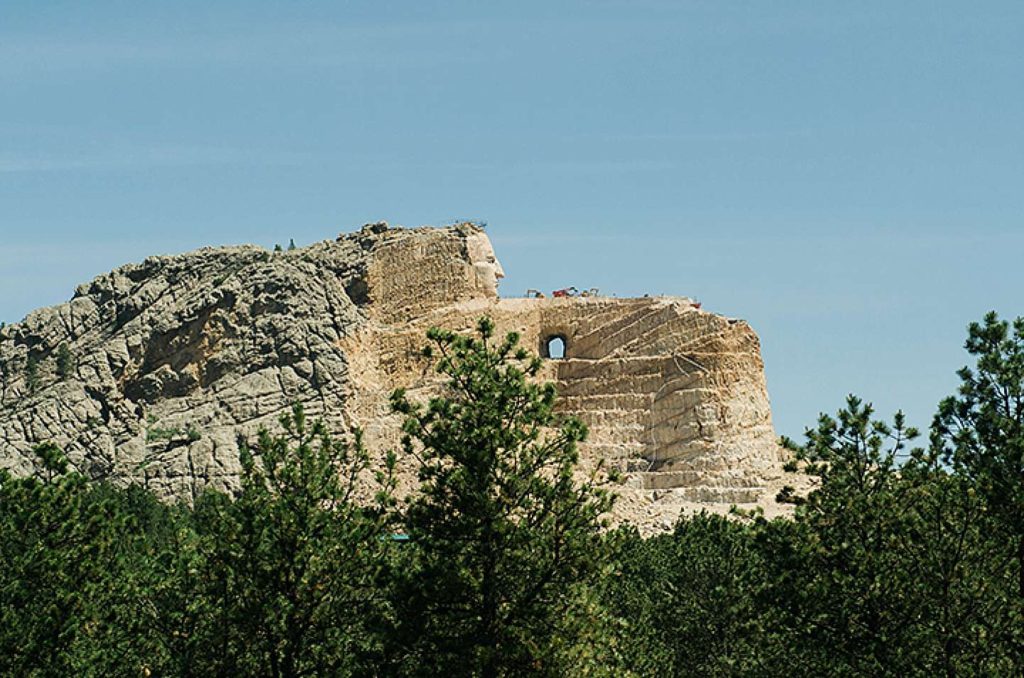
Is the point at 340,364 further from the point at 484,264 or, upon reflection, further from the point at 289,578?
the point at 289,578

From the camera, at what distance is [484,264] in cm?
11650

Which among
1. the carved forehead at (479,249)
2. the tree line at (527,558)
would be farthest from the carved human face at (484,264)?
the tree line at (527,558)

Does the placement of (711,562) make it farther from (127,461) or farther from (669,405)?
(127,461)

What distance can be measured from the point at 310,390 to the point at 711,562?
58.0m

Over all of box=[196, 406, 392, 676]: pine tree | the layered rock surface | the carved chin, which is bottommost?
box=[196, 406, 392, 676]: pine tree

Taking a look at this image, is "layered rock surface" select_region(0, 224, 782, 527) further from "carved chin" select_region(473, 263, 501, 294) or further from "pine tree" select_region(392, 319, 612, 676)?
"pine tree" select_region(392, 319, 612, 676)

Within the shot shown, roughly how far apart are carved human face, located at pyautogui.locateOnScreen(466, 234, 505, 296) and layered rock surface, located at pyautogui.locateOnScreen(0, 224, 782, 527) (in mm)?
112

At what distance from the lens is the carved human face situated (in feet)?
380

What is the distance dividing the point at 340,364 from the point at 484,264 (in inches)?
472

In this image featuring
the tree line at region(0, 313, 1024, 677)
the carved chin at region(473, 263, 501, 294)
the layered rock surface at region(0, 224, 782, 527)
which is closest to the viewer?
the tree line at region(0, 313, 1024, 677)

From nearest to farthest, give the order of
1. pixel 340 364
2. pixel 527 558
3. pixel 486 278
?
pixel 527 558 → pixel 340 364 → pixel 486 278

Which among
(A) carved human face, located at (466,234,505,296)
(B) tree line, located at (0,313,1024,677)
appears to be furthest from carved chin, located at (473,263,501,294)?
(B) tree line, located at (0,313,1024,677)

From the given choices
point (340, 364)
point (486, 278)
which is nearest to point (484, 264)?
point (486, 278)

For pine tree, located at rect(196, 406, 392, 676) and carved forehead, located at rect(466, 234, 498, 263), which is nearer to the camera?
pine tree, located at rect(196, 406, 392, 676)
